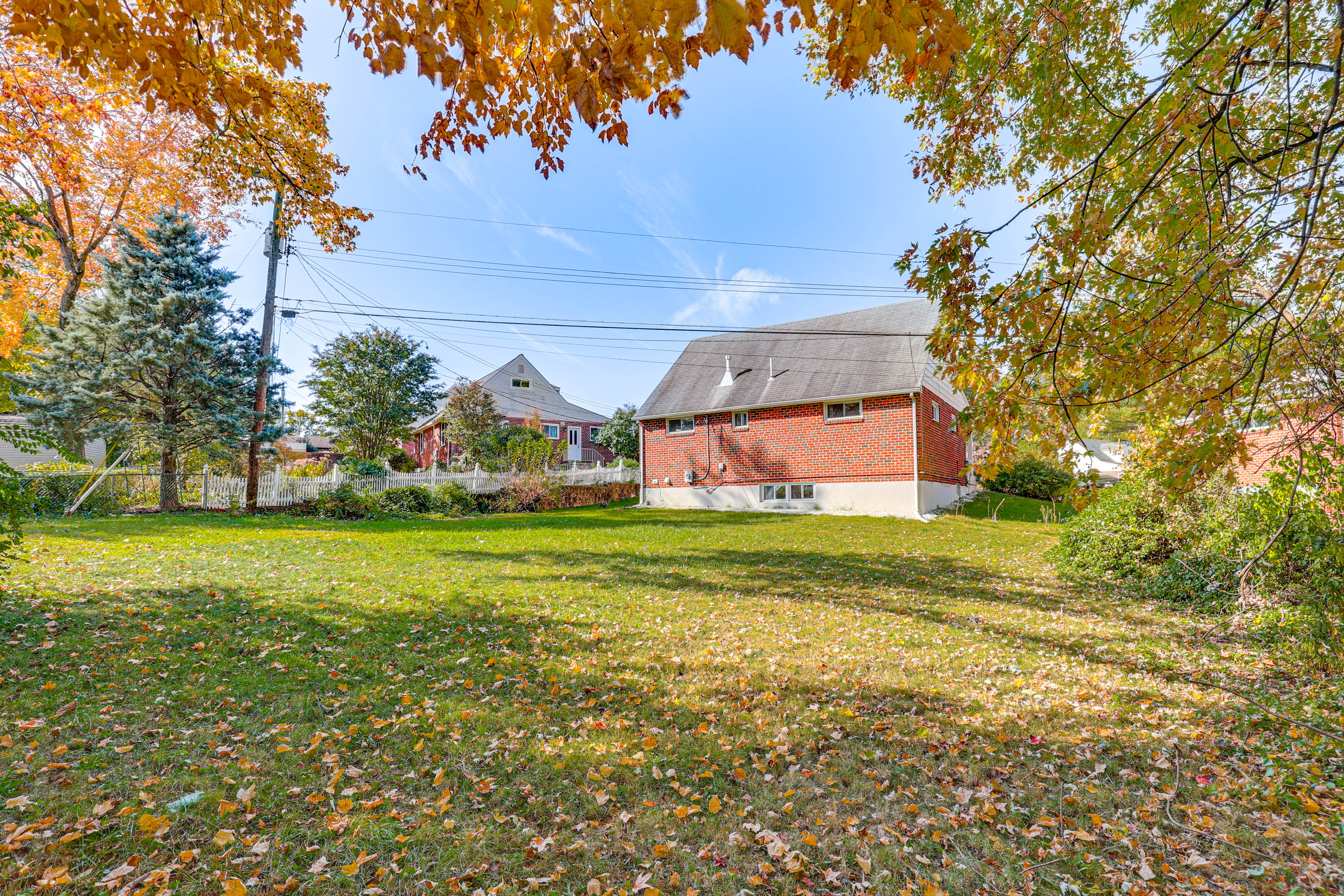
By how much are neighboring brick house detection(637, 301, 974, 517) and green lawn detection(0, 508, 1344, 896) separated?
9.83 metres

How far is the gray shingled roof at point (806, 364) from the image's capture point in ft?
55.4

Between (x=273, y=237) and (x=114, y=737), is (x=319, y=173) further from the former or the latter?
(x=273, y=237)

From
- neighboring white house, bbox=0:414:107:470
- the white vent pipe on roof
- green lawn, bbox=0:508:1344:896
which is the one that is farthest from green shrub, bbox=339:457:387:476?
the white vent pipe on roof

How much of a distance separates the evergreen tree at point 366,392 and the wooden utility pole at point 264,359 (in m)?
9.84

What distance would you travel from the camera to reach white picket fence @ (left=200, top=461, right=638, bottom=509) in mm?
15875

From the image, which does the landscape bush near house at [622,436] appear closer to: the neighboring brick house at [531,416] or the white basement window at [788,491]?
the neighboring brick house at [531,416]

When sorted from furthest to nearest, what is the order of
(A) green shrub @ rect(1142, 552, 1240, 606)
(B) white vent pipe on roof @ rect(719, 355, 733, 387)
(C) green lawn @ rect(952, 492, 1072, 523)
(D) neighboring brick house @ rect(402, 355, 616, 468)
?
(D) neighboring brick house @ rect(402, 355, 616, 468)
(B) white vent pipe on roof @ rect(719, 355, 733, 387)
(C) green lawn @ rect(952, 492, 1072, 523)
(A) green shrub @ rect(1142, 552, 1240, 606)

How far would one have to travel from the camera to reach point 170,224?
15.2m

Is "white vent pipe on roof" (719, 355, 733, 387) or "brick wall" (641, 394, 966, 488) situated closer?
"brick wall" (641, 394, 966, 488)

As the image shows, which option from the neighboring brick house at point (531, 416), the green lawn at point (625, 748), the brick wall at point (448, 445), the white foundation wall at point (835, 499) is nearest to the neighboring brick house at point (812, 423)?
the white foundation wall at point (835, 499)

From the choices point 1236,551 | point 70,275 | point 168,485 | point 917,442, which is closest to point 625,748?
point 1236,551

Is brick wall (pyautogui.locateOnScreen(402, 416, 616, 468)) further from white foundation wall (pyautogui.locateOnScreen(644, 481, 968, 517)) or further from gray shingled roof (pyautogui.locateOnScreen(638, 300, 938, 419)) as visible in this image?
white foundation wall (pyautogui.locateOnScreen(644, 481, 968, 517))

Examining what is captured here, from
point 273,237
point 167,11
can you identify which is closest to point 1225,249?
point 167,11

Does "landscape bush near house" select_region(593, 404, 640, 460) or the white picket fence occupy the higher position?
"landscape bush near house" select_region(593, 404, 640, 460)
